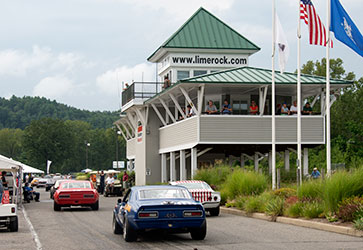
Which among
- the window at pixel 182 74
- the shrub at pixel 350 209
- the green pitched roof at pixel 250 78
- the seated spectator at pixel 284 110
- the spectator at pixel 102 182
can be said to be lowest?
the spectator at pixel 102 182

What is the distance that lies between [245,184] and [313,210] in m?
7.80

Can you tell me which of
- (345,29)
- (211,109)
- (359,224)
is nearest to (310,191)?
(359,224)

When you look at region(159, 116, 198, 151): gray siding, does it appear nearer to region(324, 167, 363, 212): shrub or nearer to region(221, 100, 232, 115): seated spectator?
region(221, 100, 232, 115): seated spectator

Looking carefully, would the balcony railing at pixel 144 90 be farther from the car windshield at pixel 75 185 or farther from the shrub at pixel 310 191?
the shrub at pixel 310 191

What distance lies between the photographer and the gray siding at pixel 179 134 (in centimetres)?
3862

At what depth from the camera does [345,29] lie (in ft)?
78.2

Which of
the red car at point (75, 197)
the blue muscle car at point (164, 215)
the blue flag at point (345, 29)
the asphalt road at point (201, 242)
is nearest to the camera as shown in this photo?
the asphalt road at point (201, 242)

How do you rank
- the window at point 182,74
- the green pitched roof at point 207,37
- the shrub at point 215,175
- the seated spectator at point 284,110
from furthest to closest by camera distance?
the green pitched roof at point 207,37 → the window at point 182,74 → the seated spectator at point 284,110 → the shrub at point 215,175

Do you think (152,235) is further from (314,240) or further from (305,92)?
(305,92)

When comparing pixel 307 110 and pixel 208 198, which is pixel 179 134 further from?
pixel 208 198

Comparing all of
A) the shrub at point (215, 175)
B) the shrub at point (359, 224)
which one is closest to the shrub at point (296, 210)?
the shrub at point (359, 224)

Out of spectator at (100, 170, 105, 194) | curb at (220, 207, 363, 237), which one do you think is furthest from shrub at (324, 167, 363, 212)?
spectator at (100, 170, 105, 194)

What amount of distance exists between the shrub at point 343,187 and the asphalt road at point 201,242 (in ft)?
4.06

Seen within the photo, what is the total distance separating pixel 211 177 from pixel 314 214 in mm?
13482
